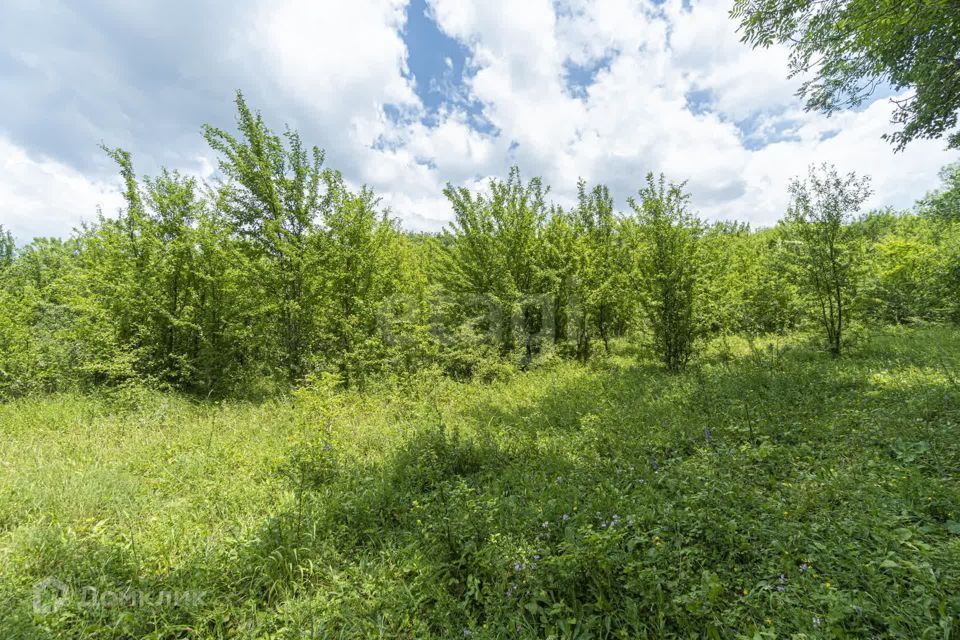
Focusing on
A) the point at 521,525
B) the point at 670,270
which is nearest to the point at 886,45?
the point at 670,270

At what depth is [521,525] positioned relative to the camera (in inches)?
129

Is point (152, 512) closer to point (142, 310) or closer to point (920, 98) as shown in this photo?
point (142, 310)

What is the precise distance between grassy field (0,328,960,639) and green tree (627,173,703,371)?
303 cm

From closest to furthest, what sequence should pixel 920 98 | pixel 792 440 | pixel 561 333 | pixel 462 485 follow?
pixel 462 485 < pixel 792 440 < pixel 920 98 < pixel 561 333

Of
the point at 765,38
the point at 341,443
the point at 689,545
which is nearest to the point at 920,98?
the point at 765,38

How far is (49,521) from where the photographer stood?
13.1 feet

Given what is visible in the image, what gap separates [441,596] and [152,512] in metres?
4.12

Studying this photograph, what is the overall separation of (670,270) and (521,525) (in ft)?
27.6

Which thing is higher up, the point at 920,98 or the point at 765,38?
the point at 765,38

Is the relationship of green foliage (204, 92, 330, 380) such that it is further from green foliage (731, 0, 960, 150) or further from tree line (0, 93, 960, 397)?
green foliage (731, 0, 960, 150)

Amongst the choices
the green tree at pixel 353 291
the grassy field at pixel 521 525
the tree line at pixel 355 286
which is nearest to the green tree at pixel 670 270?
the tree line at pixel 355 286

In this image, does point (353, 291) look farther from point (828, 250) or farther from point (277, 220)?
point (828, 250)

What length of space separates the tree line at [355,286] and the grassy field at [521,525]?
3.71m

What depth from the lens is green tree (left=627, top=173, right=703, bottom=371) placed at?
360 inches
